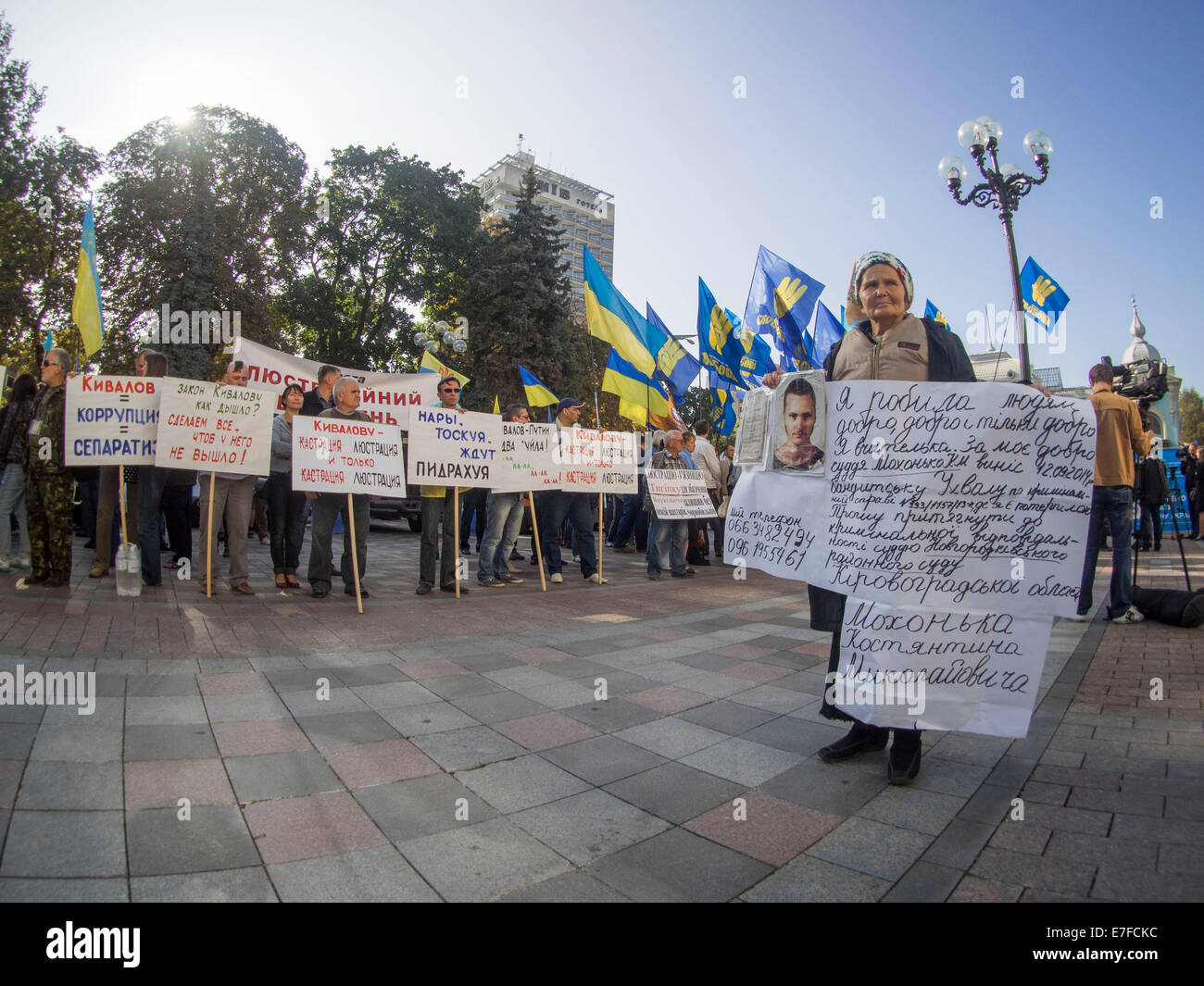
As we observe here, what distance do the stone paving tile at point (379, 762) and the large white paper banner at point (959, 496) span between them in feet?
6.26

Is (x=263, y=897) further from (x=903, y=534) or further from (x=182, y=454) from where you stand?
(x=182, y=454)

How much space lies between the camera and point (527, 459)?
812 cm

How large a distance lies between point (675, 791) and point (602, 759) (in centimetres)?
42

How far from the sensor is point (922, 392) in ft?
9.60

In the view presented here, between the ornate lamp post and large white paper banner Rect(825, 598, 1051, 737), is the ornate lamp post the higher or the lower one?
the higher one

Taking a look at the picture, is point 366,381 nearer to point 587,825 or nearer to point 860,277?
point 860,277

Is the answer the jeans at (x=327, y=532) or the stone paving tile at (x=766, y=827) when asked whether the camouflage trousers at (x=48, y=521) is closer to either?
the jeans at (x=327, y=532)

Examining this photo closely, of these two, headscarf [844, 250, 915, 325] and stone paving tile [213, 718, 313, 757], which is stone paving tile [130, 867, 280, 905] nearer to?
stone paving tile [213, 718, 313, 757]

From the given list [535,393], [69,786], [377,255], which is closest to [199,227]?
[377,255]

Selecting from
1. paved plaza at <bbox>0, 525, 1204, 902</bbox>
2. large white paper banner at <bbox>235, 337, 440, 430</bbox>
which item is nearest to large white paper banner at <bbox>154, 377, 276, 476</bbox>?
paved plaza at <bbox>0, 525, 1204, 902</bbox>

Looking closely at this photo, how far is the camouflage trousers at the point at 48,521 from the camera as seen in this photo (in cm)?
602

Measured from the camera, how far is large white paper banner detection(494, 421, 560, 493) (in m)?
7.90

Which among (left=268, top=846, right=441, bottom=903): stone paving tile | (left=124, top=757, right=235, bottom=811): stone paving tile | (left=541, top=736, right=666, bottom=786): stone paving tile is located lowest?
(left=541, top=736, right=666, bottom=786): stone paving tile

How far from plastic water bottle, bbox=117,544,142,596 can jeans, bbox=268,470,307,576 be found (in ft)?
4.12
